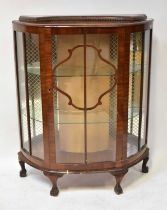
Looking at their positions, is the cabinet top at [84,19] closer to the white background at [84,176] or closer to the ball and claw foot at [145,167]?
the white background at [84,176]

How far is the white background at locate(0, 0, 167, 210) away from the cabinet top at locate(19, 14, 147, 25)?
0.51ft

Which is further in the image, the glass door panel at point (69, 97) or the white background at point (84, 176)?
the white background at point (84, 176)

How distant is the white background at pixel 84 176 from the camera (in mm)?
1442

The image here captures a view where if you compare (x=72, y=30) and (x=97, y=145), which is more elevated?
(x=72, y=30)

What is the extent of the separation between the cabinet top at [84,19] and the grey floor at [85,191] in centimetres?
67

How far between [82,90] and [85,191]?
44cm

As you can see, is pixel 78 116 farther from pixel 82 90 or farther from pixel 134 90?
pixel 134 90

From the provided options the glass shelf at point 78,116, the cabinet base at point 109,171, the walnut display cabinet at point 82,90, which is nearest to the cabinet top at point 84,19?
the walnut display cabinet at point 82,90

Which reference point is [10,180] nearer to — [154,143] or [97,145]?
[97,145]

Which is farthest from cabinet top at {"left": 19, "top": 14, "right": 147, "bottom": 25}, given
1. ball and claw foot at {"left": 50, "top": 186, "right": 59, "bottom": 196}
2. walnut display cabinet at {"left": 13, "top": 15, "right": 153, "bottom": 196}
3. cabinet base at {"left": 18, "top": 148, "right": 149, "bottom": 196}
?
ball and claw foot at {"left": 50, "top": 186, "right": 59, "bottom": 196}

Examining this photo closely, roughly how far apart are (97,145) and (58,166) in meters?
0.17

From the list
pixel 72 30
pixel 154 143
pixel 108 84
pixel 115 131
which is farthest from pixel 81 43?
pixel 154 143

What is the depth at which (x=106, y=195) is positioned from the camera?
148 cm

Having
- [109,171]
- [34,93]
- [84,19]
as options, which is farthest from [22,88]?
[109,171]
